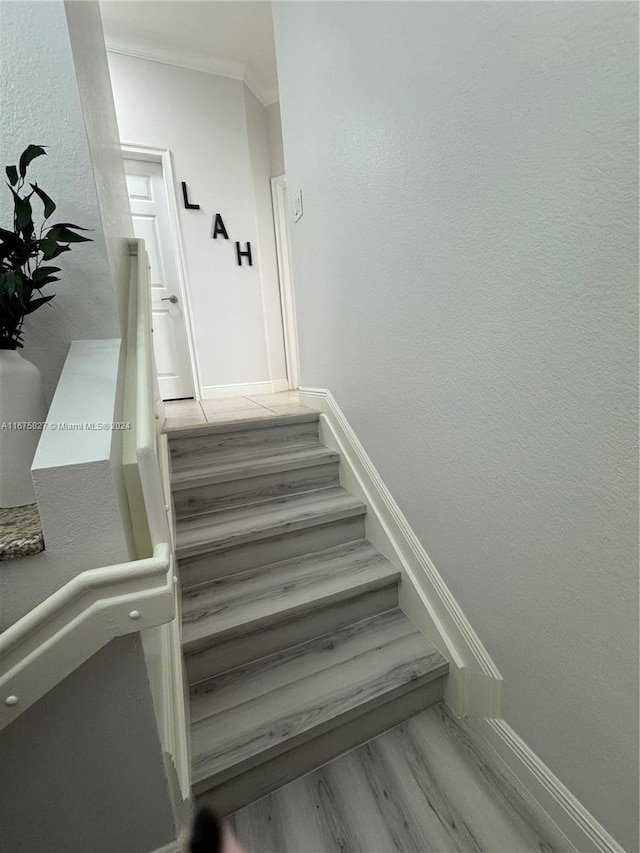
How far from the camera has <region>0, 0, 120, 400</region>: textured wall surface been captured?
863 mm

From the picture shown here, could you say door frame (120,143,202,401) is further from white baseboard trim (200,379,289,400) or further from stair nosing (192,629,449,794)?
stair nosing (192,629,449,794)

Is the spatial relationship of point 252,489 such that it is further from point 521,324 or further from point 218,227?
point 218,227

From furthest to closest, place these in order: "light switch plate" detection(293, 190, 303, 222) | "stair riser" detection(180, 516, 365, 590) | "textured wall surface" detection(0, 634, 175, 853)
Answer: "light switch plate" detection(293, 190, 303, 222) < "stair riser" detection(180, 516, 365, 590) < "textured wall surface" detection(0, 634, 175, 853)

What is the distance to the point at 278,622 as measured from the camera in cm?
125

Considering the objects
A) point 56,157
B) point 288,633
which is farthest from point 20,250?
point 288,633

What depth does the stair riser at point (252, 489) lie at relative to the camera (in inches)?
61.3

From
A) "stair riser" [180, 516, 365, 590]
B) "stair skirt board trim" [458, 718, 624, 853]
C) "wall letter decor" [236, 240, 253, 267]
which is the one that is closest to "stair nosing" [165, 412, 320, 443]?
"stair riser" [180, 516, 365, 590]

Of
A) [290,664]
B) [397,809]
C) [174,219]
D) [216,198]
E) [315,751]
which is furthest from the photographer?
[216,198]

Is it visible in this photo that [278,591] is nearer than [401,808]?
No

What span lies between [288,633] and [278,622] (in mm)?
76

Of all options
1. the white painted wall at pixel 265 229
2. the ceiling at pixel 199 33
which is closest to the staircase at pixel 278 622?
the white painted wall at pixel 265 229

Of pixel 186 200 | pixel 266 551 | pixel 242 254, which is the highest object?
pixel 186 200

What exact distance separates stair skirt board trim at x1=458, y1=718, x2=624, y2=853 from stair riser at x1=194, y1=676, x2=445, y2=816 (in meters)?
0.18

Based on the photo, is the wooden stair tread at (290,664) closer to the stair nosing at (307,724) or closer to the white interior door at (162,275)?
the stair nosing at (307,724)
